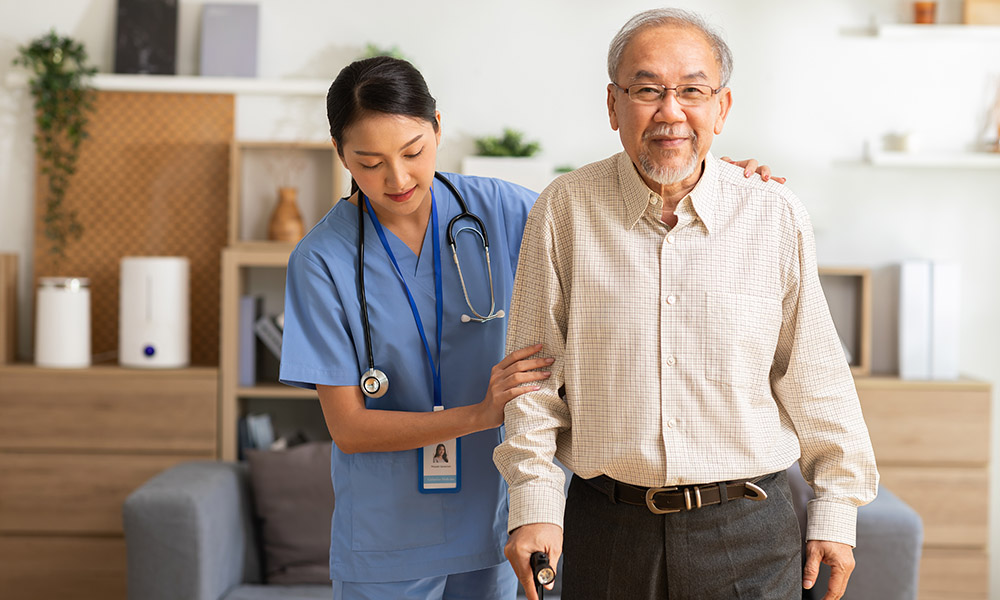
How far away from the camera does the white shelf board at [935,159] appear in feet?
10.9

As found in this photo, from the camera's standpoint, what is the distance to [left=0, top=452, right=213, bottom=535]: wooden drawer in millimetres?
3195

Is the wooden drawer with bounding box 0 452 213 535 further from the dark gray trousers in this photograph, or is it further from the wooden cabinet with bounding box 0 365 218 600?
the dark gray trousers

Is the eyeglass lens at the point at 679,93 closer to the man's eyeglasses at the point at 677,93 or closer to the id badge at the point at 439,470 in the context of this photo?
the man's eyeglasses at the point at 677,93

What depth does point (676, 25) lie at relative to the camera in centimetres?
138

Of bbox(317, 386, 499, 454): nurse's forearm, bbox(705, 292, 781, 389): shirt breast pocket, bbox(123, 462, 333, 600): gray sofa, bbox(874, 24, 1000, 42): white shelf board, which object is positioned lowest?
bbox(123, 462, 333, 600): gray sofa

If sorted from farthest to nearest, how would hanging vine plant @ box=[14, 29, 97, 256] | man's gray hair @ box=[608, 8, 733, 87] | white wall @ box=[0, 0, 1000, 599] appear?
white wall @ box=[0, 0, 1000, 599] → hanging vine plant @ box=[14, 29, 97, 256] → man's gray hair @ box=[608, 8, 733, 87]

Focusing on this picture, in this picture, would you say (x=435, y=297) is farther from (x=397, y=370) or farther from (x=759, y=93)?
(x=759, y=93)

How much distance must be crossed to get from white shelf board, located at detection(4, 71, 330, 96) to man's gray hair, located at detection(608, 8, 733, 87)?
2216 millimetres

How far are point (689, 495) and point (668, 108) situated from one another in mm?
592

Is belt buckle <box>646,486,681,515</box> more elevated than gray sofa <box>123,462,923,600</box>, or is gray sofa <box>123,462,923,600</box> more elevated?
belt buckle <box>646,486,681,515</box>

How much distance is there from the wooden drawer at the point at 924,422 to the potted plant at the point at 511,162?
134cm

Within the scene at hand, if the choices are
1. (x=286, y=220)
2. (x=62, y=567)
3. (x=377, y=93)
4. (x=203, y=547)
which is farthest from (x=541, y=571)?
(x=62, y=567)

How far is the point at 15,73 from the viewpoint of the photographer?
3.45m

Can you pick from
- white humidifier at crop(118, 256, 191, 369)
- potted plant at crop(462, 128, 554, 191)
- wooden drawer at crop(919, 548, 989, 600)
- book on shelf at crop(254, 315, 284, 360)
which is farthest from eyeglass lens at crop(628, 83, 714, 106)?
wooden drawer at crop(919, 548, 989, 600)
